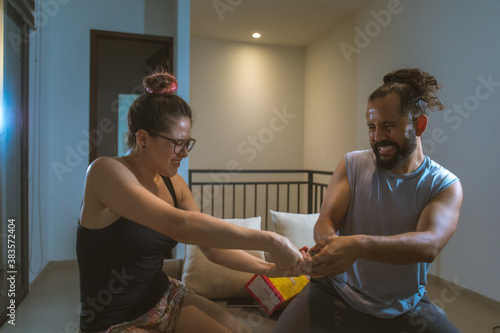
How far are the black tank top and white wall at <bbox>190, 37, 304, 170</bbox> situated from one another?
4.51 meters

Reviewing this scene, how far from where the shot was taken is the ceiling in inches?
172

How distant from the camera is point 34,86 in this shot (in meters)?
3.42

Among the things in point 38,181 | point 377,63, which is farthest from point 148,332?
point 377,63

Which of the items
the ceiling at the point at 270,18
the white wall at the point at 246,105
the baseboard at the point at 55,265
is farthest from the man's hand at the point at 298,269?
the white wall at the point at 246,105

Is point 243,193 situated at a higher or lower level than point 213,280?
higher

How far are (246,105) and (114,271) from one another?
4.87 m

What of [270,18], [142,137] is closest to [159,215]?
[142,137]

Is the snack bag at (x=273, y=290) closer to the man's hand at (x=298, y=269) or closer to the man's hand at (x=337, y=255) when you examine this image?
the man's hand at (x=298, y=269)

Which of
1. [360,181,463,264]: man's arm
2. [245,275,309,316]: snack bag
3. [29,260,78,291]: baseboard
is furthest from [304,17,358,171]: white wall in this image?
[29,260,78,291]: baseboard

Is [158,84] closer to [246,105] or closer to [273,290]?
[273,290]

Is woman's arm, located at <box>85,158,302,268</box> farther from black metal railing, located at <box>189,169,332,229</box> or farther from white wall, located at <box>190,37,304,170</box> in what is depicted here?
white wall, located at <box>190,37,304,170</box>

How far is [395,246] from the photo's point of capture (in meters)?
1.23

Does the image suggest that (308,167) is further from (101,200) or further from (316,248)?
(101,200)

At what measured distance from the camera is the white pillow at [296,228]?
2.34 metres
